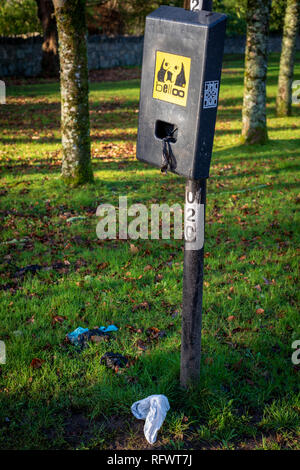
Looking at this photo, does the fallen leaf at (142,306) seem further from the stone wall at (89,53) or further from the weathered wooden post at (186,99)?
the stone wall at (89,53)

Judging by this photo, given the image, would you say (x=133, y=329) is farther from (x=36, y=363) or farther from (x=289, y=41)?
(x=289, y=41)

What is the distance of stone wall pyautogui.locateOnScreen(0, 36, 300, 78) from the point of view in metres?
29.9

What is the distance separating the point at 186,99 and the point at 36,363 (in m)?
2.46

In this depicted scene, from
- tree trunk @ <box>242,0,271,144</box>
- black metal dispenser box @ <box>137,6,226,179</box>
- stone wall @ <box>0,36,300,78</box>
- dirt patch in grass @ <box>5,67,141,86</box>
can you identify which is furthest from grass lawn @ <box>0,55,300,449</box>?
stone wall @ <box>0,36,300,78</box>

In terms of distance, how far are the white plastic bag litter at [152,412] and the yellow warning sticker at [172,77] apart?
2062 mm

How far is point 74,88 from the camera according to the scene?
8203 millimetres

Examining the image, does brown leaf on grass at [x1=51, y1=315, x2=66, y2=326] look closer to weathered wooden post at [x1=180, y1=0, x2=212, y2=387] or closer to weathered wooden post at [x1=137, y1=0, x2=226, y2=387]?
weathered wooden post at [x1=180, y1=0, x2=212, y2=387]

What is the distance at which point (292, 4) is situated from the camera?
15.3 meters

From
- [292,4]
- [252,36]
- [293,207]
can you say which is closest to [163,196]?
[293,207]

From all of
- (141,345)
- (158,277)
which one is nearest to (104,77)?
(158,277)

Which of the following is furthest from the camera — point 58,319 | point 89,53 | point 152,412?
point 89,53

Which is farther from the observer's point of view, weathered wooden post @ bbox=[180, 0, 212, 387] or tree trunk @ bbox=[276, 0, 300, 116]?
tree trunk @ bbox=[276, 0, 300, 116]

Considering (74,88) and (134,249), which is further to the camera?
(74,88)

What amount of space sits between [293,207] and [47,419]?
18.9 ft
